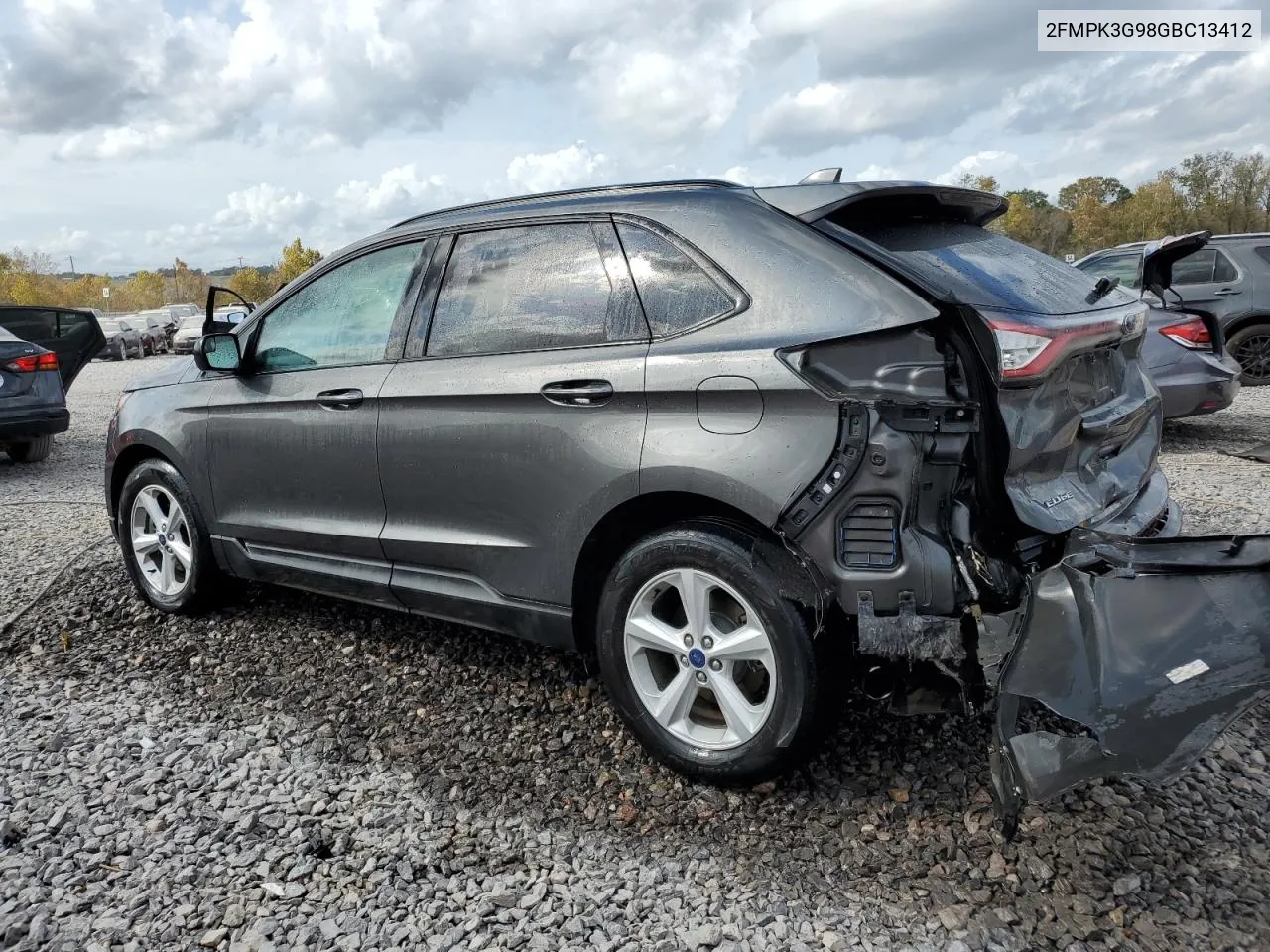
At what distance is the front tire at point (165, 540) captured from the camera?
4422 millimetres

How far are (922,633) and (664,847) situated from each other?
949 mm

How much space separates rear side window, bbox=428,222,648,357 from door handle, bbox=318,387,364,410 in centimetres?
37

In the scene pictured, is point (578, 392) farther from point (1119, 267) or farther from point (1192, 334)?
point (1119, 267)

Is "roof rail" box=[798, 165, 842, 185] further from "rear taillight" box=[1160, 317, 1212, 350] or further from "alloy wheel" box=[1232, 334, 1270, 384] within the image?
"alloy wheel" box=[1232, 334, 1270, 384]

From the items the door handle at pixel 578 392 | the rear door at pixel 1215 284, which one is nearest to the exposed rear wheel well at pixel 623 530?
the door handle at pixel 578 392

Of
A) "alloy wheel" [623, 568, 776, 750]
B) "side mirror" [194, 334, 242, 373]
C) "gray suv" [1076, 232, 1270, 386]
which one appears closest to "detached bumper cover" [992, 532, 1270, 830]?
"alloy wheel" [623, 568, 776, 750]

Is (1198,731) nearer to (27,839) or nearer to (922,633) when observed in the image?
(922,633)

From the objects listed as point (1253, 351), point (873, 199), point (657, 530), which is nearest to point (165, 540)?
point (657, 530)

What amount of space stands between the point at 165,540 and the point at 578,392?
2617 millimetres

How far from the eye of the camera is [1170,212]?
171 ft

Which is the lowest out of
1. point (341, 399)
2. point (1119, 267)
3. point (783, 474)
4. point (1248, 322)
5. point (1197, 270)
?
point (1248, 322)

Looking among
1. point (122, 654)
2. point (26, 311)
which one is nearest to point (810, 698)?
point (122, 654)

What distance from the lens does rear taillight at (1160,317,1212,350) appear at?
7.41 meters

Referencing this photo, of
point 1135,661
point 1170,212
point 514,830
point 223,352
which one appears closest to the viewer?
point 1135,661
